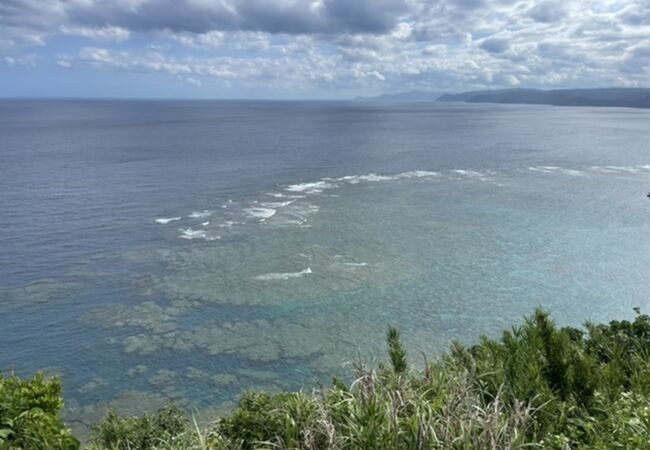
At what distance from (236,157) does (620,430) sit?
381 feet

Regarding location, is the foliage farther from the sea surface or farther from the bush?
the sea surface

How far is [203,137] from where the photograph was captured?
170m

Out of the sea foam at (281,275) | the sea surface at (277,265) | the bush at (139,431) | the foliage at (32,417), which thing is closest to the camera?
the foliage at (32,417)

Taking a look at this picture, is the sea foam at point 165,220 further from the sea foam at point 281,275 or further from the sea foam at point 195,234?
the sea foam at point 281,275

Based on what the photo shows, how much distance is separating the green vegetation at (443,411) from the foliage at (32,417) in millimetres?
42

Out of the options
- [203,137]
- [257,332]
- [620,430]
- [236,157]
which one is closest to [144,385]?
[257,332]

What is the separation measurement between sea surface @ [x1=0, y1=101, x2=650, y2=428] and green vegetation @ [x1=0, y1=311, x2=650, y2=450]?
13.4m

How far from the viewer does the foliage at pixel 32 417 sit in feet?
56.5

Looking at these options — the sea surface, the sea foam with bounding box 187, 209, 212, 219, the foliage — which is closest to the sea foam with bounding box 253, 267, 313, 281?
the sea surface

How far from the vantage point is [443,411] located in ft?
48.4

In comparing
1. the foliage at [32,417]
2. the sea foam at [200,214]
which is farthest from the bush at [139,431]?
the sea foam at [200,214]

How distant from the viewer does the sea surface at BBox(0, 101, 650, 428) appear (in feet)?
130

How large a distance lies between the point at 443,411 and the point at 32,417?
15.0 metres

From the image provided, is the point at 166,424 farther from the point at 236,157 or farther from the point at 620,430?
the point at 236,157
